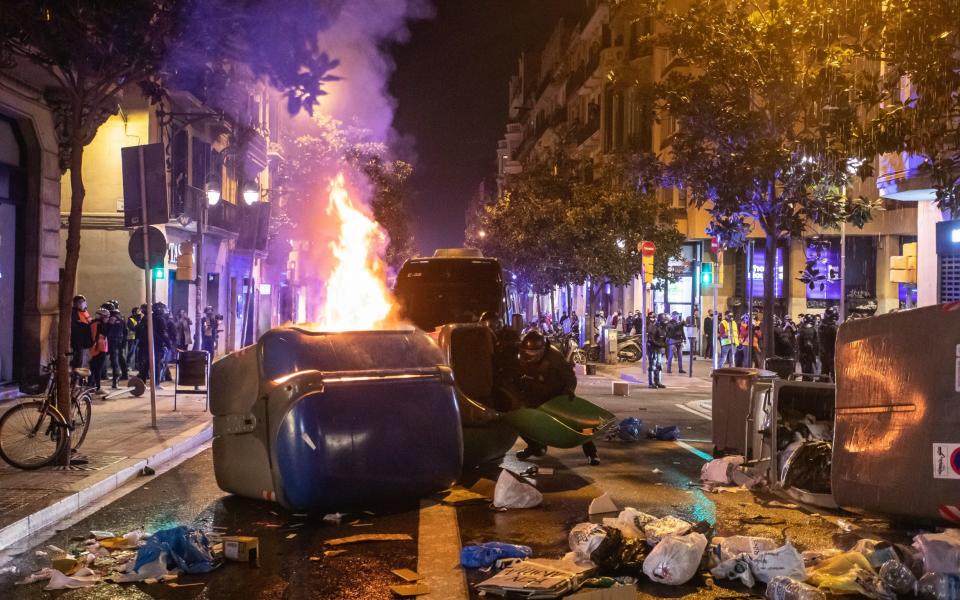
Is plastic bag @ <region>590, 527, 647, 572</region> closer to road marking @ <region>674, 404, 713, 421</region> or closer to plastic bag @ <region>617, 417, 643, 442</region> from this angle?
plastic bag @ <region>617, 417, 643, 442</region>

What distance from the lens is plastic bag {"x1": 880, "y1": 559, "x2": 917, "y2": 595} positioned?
18.2 ft

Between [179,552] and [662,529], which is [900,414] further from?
[179,552]

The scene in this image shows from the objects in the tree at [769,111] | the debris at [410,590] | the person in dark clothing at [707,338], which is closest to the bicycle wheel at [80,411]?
the debris at [410,590]

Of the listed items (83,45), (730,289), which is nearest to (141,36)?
(83,45)

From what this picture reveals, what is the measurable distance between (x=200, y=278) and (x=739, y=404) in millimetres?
21656

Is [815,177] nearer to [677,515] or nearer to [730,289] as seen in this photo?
[677,515]

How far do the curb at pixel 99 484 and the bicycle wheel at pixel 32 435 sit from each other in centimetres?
66

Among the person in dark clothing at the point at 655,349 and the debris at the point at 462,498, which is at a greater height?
the person in dark clothing at the point at 655,349

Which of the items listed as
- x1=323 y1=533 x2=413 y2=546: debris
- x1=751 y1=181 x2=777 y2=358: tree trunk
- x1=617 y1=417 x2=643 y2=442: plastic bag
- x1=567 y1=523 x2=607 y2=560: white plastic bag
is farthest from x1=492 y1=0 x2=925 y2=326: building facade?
x1=567 y1=523 x2=607 y2=560: white plastic bag

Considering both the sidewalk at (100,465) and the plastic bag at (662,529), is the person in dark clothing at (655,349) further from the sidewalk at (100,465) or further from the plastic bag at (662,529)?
the plastic bag at (662,529)

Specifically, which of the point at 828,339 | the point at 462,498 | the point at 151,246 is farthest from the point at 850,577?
the point at 828,339

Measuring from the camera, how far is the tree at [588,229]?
34562 millimetres

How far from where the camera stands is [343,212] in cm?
4519

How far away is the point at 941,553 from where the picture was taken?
5660mm
